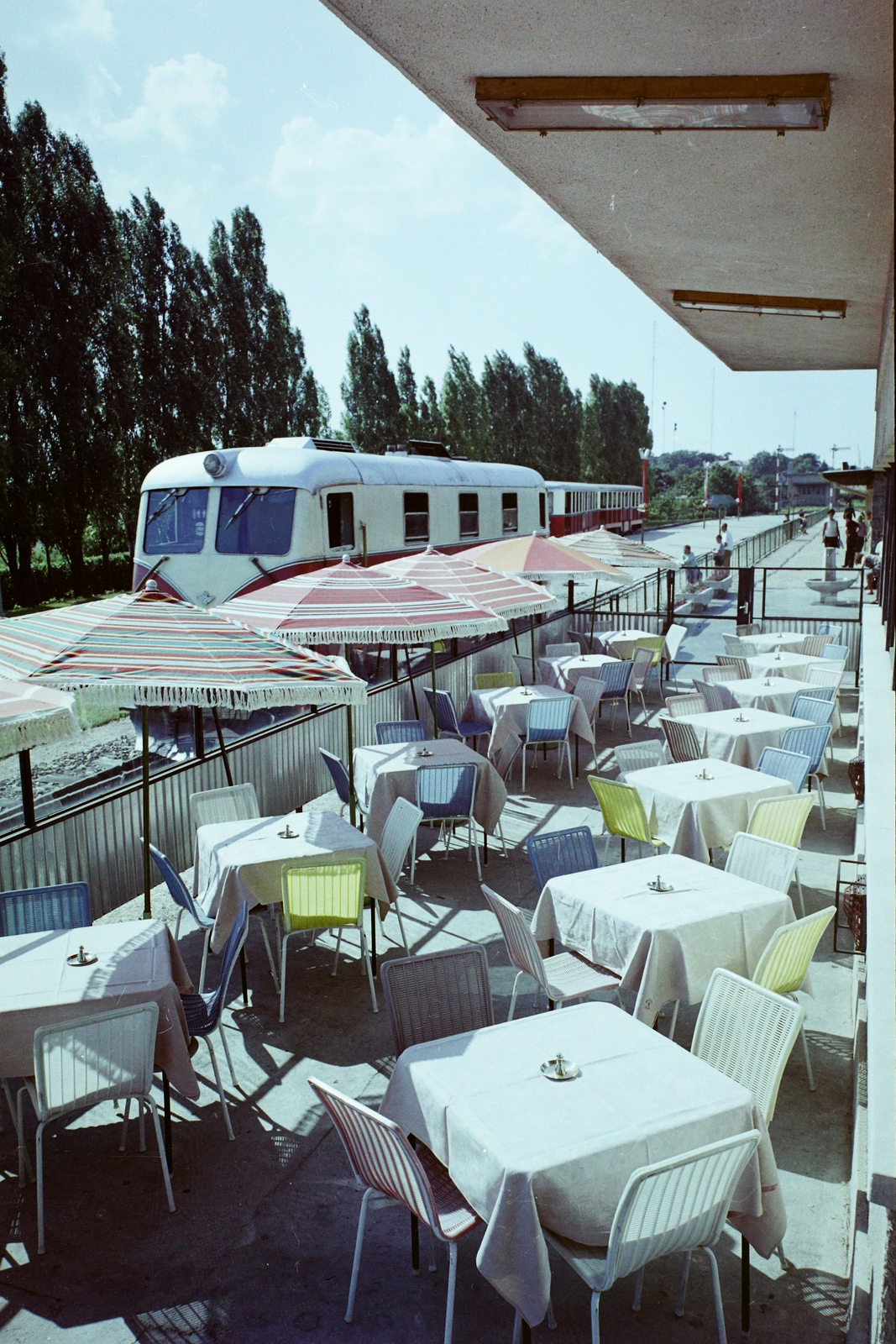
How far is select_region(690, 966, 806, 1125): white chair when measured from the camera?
3781 mm

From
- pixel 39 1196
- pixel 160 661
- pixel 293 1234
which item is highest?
pixel 160 661

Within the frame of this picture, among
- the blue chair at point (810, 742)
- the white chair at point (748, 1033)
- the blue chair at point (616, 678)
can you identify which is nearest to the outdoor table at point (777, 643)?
the blue chair at point (616, 678)

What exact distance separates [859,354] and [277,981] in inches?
419

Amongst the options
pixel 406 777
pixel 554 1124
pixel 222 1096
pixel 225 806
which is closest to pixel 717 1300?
pixel 554 1124

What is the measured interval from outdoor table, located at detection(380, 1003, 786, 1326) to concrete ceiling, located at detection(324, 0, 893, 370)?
3.31 metres

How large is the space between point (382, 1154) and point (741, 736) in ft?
20.1

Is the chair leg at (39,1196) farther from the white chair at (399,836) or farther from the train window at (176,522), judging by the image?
the train window at (176,522)

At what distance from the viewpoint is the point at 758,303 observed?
8578 mm

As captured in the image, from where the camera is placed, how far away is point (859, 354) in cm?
1251

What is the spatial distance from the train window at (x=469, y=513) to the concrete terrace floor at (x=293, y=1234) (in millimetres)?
14410

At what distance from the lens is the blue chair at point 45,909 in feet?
16.5

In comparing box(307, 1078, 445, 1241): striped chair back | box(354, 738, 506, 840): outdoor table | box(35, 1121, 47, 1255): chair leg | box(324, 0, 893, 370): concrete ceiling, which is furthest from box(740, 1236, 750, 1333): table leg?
box(354, 738, 506, 840): outdoor table

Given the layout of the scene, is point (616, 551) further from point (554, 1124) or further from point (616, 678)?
point (554, 1124)

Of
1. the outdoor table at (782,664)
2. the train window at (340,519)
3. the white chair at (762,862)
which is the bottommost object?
the white chair at (762,862)
